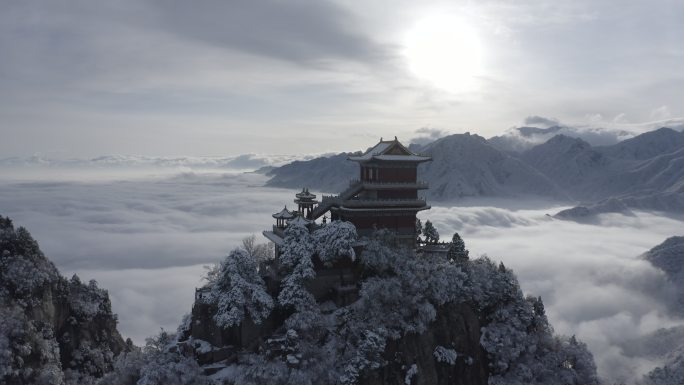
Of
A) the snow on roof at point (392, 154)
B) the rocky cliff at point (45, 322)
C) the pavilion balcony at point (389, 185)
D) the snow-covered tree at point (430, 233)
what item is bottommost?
the rocky cliff at point (45, 322)

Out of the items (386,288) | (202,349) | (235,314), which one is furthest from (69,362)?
(386,288)

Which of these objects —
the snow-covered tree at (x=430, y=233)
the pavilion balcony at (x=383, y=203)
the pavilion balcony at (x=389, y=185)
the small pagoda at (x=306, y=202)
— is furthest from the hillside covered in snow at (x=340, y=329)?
the small pagoda at (x=306, y=202)

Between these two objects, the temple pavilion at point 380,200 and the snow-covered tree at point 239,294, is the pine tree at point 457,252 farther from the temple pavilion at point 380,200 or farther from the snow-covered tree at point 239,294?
the snow-covered tree at point 239,294

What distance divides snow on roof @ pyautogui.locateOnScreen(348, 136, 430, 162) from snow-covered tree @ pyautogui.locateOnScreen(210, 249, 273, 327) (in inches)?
749

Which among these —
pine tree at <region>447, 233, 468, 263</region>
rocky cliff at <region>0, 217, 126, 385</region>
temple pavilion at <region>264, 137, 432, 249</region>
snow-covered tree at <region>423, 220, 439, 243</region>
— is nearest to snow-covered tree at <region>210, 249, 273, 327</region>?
temple pavilion at <region>264, 137, 432, 249</region>

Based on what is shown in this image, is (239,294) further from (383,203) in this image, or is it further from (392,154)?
(392,154)

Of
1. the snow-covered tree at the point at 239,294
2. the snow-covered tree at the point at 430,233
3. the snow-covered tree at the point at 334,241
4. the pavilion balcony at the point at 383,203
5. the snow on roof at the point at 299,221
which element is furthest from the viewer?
the snow-covered tree at the point at 430,233

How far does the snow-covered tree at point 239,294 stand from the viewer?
4059 centimetres

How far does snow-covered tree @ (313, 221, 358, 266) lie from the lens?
45.2 meters

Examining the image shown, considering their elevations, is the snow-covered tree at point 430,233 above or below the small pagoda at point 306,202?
below

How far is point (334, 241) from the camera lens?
45562 mm

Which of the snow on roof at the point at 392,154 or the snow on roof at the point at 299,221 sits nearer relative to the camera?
the snow on roof at the point at 299,221

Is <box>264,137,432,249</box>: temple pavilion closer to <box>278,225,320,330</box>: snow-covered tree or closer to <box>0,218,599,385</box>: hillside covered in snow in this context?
<box>0,218,599,385</box>: hillside covered in snow

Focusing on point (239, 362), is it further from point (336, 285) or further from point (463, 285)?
point (463, 285)
